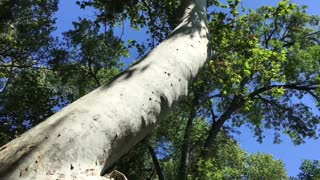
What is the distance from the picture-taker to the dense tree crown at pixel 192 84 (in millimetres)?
9336

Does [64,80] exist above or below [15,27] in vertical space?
below

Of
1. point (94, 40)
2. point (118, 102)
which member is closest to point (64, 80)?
point (94, 40)

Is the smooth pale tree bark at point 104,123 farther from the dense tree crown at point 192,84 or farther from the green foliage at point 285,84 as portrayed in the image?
the green foliage at point 285,84

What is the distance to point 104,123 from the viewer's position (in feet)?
8.91

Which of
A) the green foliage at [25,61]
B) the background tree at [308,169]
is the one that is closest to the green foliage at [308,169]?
the background tree at [308,169]

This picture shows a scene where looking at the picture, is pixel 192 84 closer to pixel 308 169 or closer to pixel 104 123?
pixel 104 123

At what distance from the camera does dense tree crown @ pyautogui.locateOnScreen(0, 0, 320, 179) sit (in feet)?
30.6

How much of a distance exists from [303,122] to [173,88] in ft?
52.8

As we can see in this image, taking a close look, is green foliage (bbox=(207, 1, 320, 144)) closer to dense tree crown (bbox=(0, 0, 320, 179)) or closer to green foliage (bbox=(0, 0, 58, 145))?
dense tree crown (bbox=(0, 0, 320, 179))

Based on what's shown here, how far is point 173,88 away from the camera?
146 inches

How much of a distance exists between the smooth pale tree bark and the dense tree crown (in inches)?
67.1

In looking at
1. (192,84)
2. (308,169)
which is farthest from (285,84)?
(192,84)

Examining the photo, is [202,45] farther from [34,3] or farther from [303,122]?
[303,122]

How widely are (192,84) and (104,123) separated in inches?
171
